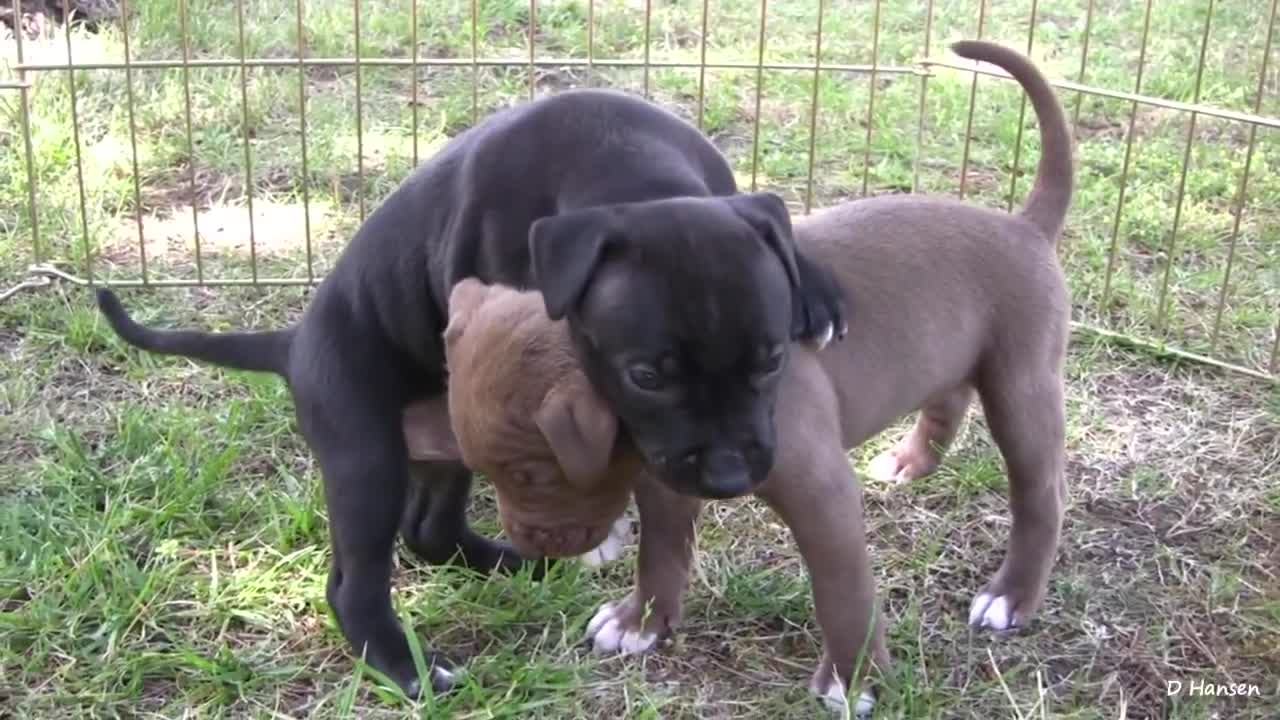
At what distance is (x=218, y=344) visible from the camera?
3.01 meters

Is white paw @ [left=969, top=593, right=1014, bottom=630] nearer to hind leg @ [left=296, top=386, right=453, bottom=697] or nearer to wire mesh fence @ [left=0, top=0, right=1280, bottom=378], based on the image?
hind leg @ [left=296, top=386, right=453, bottom=697]

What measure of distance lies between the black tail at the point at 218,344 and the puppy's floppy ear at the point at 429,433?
0.29 metres

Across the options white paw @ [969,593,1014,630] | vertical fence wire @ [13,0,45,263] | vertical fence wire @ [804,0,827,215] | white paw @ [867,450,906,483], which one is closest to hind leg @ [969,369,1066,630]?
white paw @ [969,593,1014,630]

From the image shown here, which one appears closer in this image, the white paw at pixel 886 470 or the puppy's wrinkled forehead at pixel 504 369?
the puppy's wrinkled forehead at pixel 504 369

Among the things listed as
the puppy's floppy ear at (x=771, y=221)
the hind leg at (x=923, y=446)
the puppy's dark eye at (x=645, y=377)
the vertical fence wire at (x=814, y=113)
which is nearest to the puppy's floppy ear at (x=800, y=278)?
the puppy's floppy ear at (x=771, y=221)

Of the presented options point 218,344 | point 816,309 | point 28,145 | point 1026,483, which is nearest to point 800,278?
point 816,309

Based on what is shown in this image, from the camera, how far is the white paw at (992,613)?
2.90 metres

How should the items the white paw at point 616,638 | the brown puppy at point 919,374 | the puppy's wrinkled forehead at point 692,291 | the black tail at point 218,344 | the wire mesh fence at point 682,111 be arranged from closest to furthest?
the puppy's wrinkled forehead at point 692,291 → the brown puppy at point 919,374 → the white paw at point 616,638 → the black tail at point 218,344 → the wire mesh fence at point 682,111

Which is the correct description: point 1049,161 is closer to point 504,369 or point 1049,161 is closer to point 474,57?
point 504,369

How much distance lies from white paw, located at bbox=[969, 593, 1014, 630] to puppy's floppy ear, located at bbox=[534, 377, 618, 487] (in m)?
1.01

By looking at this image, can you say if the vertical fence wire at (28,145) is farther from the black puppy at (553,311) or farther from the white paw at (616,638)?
the white paw at (616,638)

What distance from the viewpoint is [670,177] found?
2.62 metres

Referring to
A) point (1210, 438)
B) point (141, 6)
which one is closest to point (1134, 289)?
point (1210, 438)

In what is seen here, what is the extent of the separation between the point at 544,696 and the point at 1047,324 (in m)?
1.14
